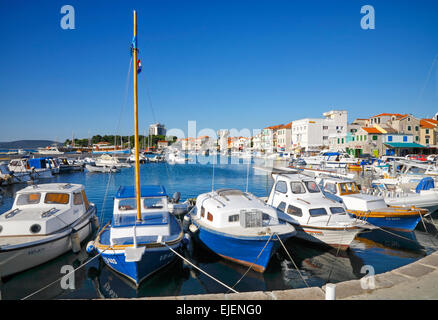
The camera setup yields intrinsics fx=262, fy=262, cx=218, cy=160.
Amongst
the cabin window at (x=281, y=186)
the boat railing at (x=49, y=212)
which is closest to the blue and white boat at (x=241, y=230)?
the cabin window at (x=281, y=186)

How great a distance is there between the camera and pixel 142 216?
12141 millimetres

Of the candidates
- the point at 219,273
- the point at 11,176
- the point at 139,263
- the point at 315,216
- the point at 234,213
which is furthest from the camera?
the point at 11,176

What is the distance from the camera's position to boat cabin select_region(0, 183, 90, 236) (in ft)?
36.5

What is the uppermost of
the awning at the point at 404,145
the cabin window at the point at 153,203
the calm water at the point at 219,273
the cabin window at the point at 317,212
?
the awning at the point at 404,145

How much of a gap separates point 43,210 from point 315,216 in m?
13.5

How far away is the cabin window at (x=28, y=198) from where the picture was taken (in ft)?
42.9

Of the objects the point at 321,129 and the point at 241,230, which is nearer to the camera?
the point at 241,230

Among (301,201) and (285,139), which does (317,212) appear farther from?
(285,139)

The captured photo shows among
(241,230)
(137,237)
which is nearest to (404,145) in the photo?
(241,230)

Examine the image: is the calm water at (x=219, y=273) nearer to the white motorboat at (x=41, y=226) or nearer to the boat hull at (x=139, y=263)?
the boat hull at (x=139, y=263)

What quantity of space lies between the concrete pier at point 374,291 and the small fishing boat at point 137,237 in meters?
3.46

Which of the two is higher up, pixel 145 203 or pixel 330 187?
pixel 145 203

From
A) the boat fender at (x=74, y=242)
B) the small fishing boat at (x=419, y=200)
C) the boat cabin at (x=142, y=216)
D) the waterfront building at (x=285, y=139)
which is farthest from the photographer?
the waterfront building at (x=285, y=139)

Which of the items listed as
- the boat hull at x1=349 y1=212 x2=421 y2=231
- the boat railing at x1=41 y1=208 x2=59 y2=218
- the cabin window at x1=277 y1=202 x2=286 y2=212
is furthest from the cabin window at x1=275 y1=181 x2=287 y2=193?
the boat railing at x1=41 y1=208 x2=59 y2=218
